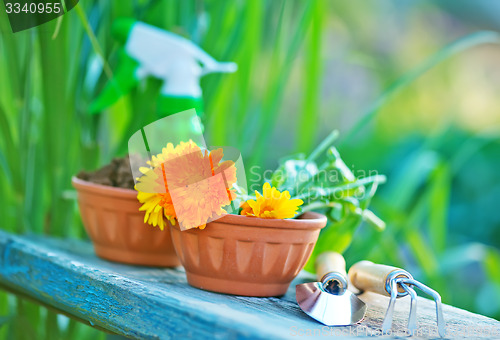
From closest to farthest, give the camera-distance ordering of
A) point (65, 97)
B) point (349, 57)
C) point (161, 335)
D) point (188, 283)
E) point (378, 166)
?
point (161, 335) → point (188, 283) → point (65, 97) → point (349, 57) → point (378, 166)

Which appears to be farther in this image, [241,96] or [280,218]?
[241,96]

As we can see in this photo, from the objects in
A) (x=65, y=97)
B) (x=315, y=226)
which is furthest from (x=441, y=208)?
(x=65, y=97)

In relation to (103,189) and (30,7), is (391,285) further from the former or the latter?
(30,7)

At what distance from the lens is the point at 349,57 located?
781 millimetres

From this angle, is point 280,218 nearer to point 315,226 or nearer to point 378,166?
point 315,226

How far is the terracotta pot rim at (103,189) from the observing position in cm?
51

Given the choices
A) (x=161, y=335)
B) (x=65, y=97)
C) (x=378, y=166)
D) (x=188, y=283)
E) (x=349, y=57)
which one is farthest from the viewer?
(x=378, y=166)

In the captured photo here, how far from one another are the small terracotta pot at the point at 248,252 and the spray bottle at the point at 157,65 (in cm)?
20

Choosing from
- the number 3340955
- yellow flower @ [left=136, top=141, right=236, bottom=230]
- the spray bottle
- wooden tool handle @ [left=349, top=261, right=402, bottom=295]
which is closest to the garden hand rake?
wooden tool handle @ [left=349, top=261, right=402, bottom=295]

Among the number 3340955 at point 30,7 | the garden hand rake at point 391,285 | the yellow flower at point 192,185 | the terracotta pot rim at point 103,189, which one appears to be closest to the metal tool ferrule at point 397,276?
the garden hand rake at point 391,285

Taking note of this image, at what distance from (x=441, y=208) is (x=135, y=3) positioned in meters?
0.53

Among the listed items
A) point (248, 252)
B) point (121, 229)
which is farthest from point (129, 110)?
point (248, 252)

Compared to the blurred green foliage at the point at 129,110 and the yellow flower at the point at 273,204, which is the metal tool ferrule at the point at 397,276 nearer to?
the yellow flower at the point at 273,204

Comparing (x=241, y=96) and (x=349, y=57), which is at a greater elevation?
(x=349, y=57)
